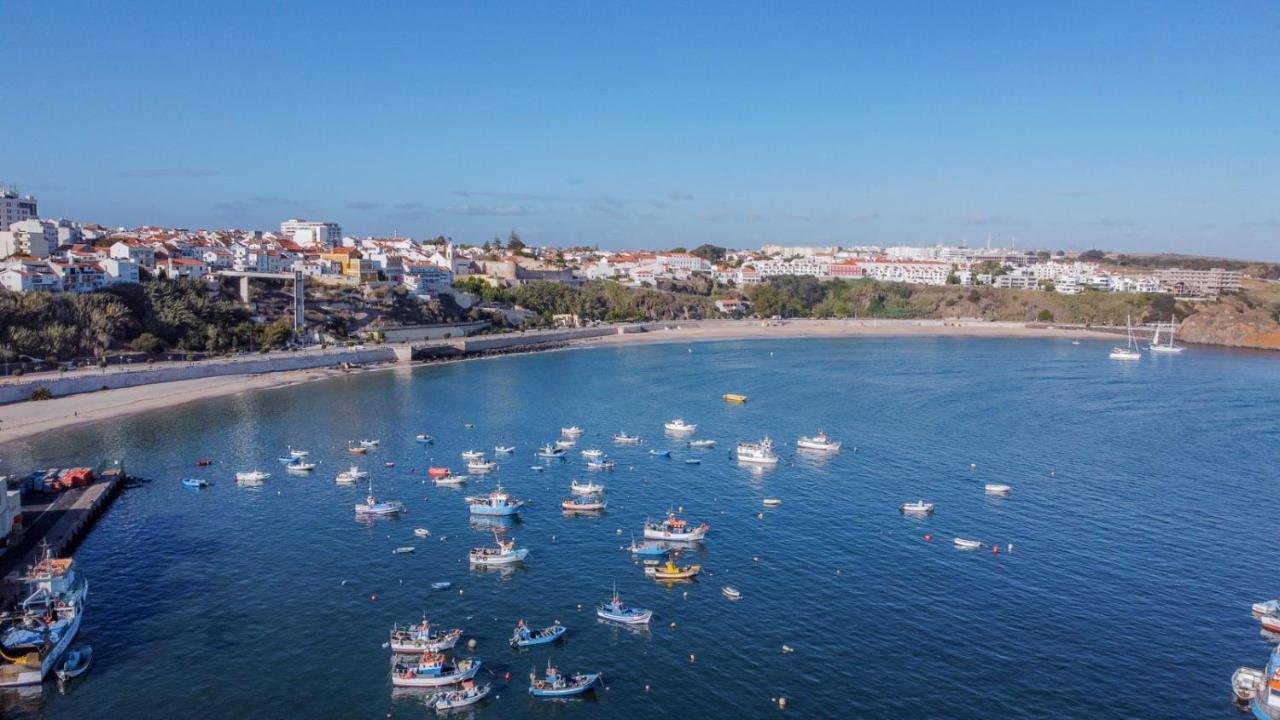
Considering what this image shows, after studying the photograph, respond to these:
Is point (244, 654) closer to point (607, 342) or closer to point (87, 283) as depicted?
point (87, 283)

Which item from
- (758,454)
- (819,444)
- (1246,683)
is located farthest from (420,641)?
(819,444)

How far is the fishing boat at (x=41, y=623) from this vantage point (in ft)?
68.6

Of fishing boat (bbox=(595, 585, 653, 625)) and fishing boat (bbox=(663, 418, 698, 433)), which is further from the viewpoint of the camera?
fishing boat (bbox=(663, 418, 698, 433))

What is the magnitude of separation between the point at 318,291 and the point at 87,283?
79.3 feet

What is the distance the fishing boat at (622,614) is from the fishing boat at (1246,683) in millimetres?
15140

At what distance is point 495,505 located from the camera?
34156mm

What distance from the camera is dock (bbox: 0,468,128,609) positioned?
25.8m

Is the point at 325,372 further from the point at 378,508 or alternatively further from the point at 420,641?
the point at 420,641

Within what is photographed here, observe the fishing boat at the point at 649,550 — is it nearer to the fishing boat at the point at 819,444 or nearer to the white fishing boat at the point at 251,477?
the fishing boat at the point at 819,444

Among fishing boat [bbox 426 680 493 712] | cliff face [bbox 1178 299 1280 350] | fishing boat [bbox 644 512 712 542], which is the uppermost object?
cliff face [bbox 1178 299 1280 350]

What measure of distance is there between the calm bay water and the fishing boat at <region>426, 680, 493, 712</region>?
405mm

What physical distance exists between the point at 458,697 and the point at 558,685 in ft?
7.89

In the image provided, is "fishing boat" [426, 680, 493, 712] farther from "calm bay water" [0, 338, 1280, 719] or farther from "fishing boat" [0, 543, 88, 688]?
"fishing boat" [0, 543, 88, 688]

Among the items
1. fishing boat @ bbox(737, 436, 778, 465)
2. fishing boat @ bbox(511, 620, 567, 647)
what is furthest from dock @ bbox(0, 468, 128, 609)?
fishing boat @ bbox(737, 436, 778, 465)
